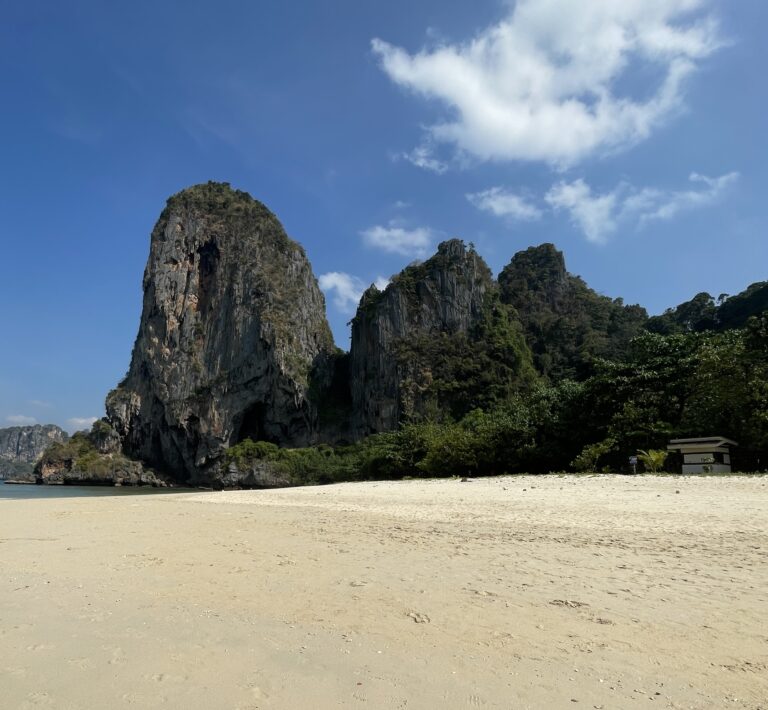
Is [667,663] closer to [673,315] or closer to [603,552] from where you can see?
[603,552]

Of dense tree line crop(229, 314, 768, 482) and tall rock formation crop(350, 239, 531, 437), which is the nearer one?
dense tree line crop(229, 314, 768, 482)

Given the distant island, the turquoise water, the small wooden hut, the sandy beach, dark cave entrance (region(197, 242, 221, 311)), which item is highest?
dark cave entrance (region(197, 242, 221, 311))

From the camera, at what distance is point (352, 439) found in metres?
74.9

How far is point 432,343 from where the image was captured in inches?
2798

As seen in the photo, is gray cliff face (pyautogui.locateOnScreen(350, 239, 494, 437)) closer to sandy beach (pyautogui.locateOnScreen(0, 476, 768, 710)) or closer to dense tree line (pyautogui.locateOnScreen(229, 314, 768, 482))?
dense tree line (pyautogui.locateOnScreen(229, 314, 768, 482))

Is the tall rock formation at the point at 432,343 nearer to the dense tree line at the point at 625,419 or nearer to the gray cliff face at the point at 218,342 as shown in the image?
the gray cliff face at the point at 218,342

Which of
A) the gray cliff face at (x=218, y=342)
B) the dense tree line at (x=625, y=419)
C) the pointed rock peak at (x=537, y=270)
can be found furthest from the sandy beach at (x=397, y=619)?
the pointed rock peak at (x=537, y=270)

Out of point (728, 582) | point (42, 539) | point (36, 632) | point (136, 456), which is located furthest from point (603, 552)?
point (136, 456)

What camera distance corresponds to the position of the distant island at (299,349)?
6694 cm

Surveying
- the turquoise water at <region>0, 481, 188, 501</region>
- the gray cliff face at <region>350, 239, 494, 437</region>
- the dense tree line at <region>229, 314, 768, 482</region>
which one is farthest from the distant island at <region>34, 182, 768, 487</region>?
the turquoise water at <region>0, 481, 188, 501</region>

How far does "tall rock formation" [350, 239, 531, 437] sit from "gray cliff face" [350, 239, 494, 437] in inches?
5.4

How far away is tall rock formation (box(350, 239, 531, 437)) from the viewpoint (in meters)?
66.9

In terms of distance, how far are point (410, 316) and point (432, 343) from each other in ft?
18.1

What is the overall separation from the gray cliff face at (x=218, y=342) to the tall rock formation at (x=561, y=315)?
33.3 metres
